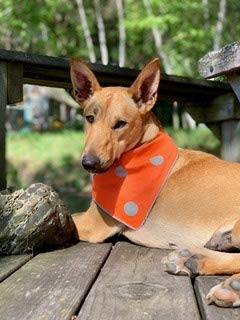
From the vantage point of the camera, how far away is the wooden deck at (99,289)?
7.23 feet

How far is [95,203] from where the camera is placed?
3889mm

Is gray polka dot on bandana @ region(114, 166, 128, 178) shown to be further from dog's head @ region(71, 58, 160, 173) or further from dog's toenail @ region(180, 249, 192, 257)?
dog's toenail @ region(180, 249, 192, 257)

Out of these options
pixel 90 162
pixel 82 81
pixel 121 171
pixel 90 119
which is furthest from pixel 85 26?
pixel 90 162

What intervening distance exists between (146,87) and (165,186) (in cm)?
71

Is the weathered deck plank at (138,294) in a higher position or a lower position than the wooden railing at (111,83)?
lower

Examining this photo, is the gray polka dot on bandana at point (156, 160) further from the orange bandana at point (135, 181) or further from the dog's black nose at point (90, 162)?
the dog's black nose at point (90, 162)

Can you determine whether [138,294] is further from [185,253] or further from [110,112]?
[110,112]

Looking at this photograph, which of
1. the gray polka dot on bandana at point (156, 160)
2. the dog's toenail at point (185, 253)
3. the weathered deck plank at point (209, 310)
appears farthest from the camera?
the gray polka dot on bandana at point (156, 160)

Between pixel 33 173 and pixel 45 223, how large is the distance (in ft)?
40.7

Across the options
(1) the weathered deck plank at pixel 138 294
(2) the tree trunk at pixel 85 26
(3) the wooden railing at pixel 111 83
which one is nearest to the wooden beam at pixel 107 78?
(3) the wooden railing at pixel 111 83

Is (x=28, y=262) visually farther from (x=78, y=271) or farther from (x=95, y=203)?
(x=95, y=203)

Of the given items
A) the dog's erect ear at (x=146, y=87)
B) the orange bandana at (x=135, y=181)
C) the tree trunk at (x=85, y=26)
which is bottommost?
the orange bandana at (x=135, y=181)

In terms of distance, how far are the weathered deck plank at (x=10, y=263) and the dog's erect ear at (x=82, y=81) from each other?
1250 millimetres

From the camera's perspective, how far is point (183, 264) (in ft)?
9.41
